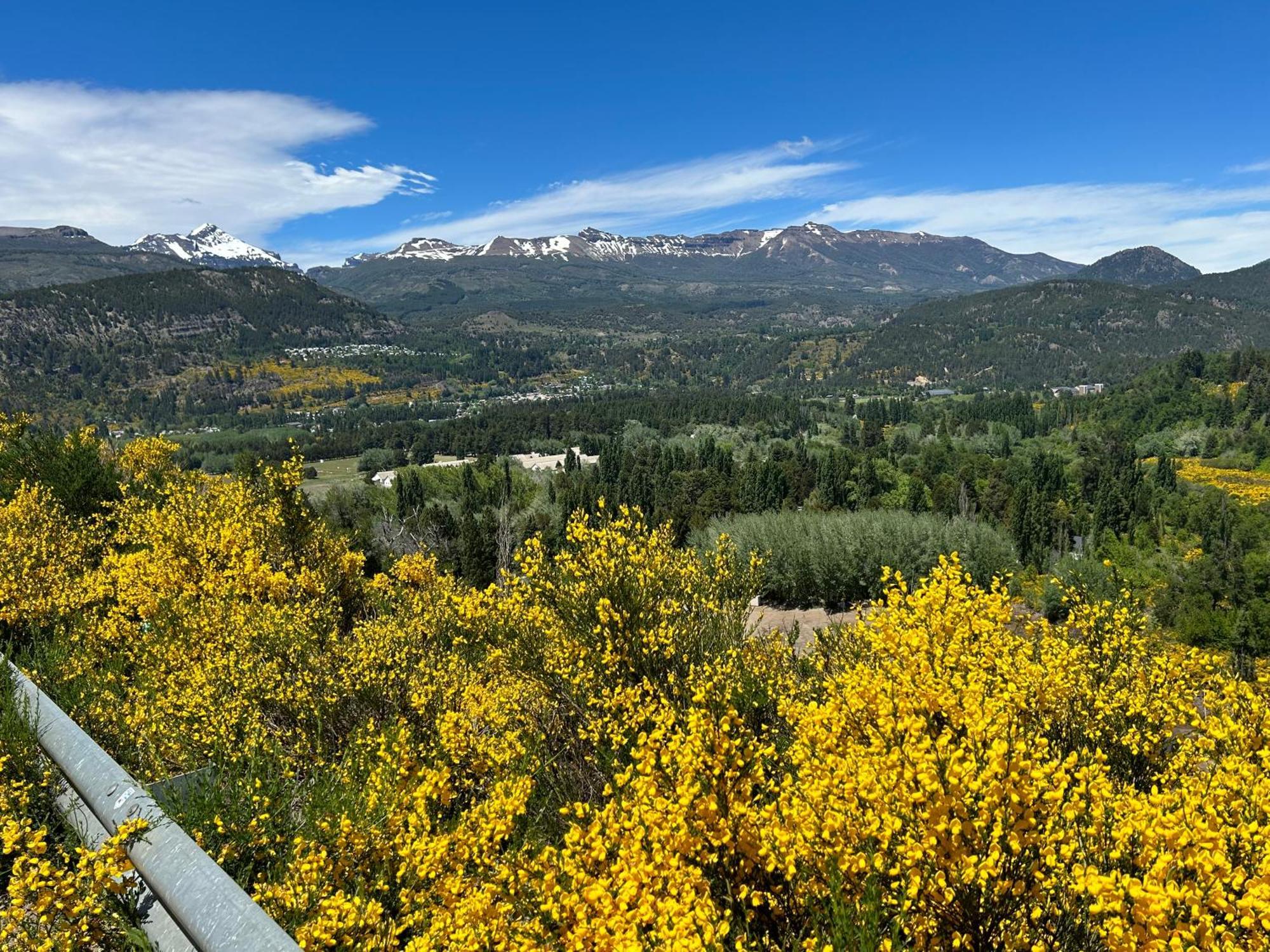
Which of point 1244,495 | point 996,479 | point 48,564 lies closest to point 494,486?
point 996,479

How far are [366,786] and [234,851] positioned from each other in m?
1.53

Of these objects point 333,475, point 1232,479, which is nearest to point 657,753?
point 1232,479

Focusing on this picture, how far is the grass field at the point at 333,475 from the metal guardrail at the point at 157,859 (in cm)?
9103

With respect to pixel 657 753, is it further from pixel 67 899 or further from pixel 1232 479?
pixel 1232 479

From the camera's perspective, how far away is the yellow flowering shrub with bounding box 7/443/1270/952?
15.4 feet

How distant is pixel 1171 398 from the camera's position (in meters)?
133

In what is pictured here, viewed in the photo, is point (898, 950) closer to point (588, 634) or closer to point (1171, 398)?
point (588, 634)

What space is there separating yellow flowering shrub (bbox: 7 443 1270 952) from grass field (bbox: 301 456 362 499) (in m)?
85.3

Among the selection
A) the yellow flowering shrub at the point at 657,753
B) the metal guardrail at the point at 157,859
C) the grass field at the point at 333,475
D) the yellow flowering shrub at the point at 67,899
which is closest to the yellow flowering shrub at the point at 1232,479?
the yellow flowering shrub at the point at 657,753

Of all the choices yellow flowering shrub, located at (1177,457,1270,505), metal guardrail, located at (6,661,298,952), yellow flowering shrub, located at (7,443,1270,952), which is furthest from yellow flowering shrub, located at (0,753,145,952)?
yellow flowering shrub, located at (1177,457,1270,505)

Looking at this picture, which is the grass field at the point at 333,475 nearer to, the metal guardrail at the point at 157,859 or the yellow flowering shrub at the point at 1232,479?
the metal guardrail at the point at 157,859

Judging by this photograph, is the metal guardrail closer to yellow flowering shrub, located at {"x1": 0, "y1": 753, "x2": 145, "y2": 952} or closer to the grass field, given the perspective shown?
yellow flowering shrub, located at {"x1": 0, "y1": 753, "x2": 145, "y2": 952}

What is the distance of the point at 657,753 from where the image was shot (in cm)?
715

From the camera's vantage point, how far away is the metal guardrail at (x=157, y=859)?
133 inches
